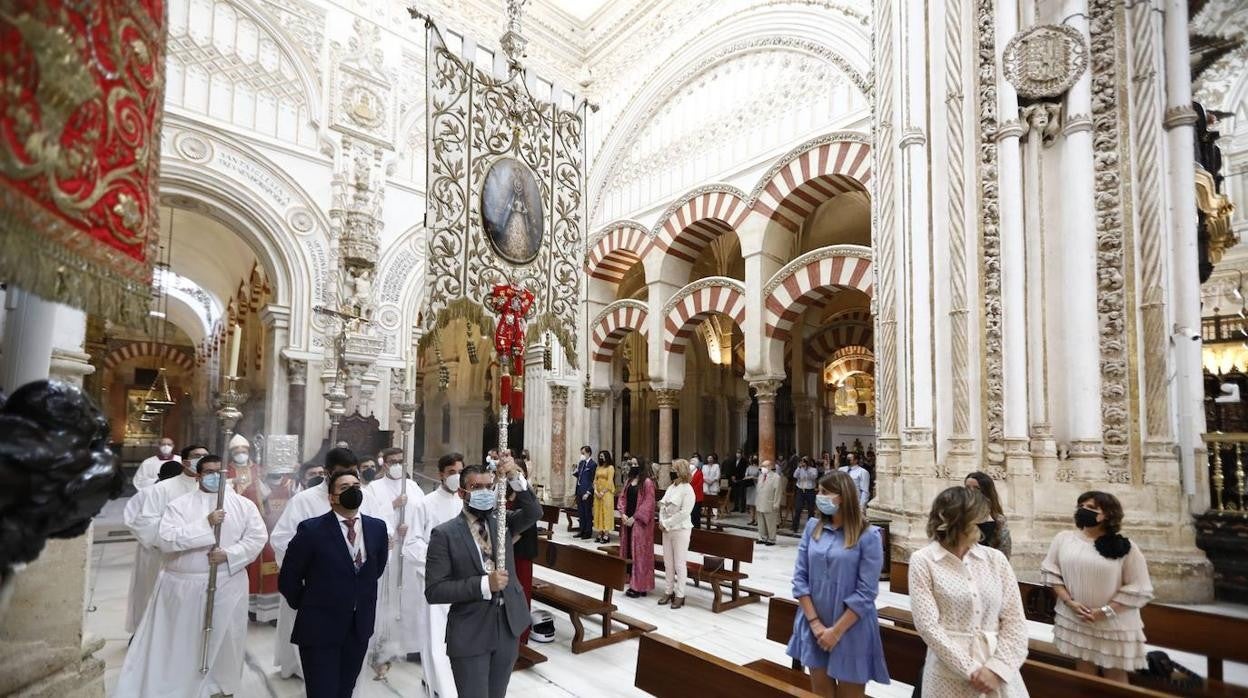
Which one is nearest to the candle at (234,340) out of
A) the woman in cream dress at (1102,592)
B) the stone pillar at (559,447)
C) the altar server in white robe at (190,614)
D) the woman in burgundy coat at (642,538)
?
the stone pillar at (559,447)

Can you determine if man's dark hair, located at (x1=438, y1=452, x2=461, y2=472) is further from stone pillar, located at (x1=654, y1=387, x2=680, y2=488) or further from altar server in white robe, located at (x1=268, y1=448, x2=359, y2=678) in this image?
stone pillar, located at (x1=654, y1=387, x2=680, y2=488)

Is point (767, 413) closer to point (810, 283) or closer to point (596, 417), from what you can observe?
point (810, 283)

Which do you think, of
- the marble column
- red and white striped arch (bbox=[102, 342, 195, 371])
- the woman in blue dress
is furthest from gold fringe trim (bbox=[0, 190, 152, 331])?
red and white striped arch (bbox=[102, 342, 195, 371])

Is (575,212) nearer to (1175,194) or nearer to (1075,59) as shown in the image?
(1075,59)

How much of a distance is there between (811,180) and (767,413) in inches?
151

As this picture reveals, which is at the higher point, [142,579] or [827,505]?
[827,505]

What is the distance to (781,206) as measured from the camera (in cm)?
1067

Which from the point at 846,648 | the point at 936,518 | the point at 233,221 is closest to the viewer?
the point at 936,518

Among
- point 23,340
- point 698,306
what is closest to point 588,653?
point 23,340

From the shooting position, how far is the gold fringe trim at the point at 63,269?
93 cm

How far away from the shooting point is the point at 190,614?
356 centimetres

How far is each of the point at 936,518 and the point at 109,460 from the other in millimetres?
2376

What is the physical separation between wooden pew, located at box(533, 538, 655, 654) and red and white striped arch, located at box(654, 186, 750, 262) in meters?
7.50

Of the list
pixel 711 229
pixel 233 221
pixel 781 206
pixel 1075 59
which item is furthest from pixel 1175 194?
pixel 233 221
